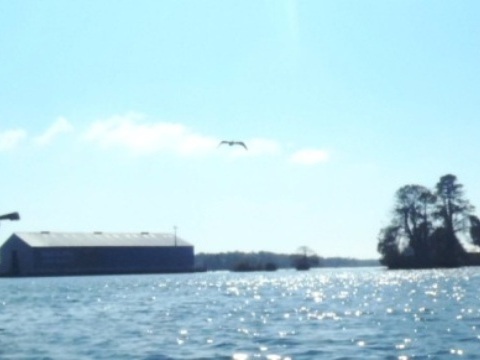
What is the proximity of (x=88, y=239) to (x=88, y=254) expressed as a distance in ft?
16.0

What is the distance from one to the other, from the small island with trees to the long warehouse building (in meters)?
65.1

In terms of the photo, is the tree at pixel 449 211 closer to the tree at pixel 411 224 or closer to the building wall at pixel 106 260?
the tree at pixel 411 224

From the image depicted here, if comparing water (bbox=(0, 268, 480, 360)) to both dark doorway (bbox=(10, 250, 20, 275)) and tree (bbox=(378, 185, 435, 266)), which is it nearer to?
tree (bbox=(378, 185, 435, 266))

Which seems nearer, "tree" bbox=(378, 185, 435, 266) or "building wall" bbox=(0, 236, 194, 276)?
"tree" bbox=(378, 185, 435, 266)

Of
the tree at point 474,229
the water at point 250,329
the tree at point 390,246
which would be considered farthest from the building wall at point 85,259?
the water at point 250,329

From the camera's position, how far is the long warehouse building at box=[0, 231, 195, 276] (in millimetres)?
180500

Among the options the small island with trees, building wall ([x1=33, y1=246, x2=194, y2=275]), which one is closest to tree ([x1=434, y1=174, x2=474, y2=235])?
the small island with trees

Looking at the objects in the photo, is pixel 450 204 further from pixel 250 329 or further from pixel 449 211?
pixel 250 329

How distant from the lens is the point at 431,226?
136500 millimetres

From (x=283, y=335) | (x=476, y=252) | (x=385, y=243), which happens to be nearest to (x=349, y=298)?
(x=283, y=335)

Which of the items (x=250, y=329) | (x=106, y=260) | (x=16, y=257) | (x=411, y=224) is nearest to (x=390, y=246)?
(x=411, y=224)

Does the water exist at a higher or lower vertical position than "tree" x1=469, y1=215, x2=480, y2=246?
lower

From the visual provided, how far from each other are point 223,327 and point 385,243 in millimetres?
100712

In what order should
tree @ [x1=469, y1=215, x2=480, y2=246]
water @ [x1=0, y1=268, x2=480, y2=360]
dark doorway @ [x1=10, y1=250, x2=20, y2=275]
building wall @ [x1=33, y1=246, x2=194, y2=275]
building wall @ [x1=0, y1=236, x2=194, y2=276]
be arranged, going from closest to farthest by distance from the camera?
water @ [x1=0, y1=268, x2=480, y2=360] < tree @ [x1=469, y1=215, x2=480, y2=246] < building wall @ [x1=0, y1=236, x2=194, y2=276] < building wall @ [x1=33, y1=246, x2=194, y2=275] < dark doorway @ [x1=10, y1=250, x2=20, y2=275]
